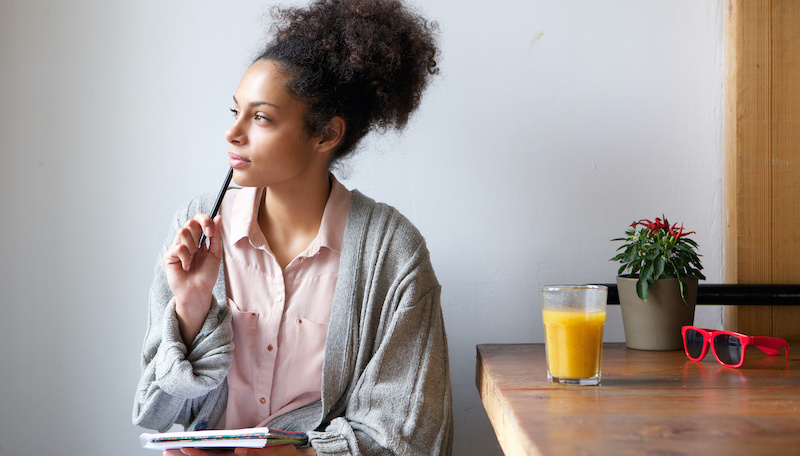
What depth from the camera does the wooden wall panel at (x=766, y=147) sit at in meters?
1.47

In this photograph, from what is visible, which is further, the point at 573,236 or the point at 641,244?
the point at 573,236

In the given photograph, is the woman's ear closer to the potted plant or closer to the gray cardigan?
the gray cardigan

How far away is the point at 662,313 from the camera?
4.23ft

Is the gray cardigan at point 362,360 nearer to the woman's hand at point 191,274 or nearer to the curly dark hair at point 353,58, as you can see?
the woman's hand at point 191,274

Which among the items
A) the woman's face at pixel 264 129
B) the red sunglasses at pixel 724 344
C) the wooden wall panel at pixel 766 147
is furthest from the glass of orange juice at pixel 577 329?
the wooden wall panel at pixel 766 147

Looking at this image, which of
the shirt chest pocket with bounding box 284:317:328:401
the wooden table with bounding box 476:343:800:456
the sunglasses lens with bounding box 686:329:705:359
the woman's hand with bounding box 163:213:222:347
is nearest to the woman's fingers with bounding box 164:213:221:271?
the woman's hand with bounding box 163:213:222:347

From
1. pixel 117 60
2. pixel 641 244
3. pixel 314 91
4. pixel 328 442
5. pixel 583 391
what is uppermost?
pixel 117 60

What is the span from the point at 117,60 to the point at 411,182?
75cm

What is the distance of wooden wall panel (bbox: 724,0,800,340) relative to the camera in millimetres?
1473

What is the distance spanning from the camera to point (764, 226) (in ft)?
4.88

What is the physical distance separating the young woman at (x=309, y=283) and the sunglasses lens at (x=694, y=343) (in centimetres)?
44

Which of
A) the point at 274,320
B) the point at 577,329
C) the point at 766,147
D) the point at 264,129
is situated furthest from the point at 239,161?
the point at 766,147

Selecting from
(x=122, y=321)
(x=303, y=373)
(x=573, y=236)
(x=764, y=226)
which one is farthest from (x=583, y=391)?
(x=122, y=321)

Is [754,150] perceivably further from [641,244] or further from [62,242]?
[62,242]
